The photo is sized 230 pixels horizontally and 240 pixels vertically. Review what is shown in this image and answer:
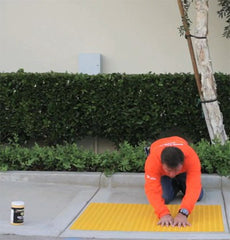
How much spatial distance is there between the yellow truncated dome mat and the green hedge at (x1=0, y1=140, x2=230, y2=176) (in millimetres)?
1035

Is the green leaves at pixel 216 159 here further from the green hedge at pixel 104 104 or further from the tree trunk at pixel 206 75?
the green hedge at pixel 104 104

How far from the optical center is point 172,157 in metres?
4.57

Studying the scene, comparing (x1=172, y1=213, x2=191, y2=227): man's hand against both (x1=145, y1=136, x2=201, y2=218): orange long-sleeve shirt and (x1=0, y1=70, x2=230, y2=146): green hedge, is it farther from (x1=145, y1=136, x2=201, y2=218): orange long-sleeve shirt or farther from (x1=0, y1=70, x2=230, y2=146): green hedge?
(x1=0, y1=70, x2=230, y2=146): green hedge

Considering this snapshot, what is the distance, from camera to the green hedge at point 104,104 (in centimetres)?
788

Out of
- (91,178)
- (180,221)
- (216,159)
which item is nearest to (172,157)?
(180,221)

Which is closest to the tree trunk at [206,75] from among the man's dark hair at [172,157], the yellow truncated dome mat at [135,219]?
the yellow truncated dome mat at [135,219]

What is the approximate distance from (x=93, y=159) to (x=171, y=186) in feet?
5.11

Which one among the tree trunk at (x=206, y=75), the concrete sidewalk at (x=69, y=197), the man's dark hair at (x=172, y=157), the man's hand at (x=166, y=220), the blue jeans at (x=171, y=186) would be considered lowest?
the concrete sidewalk at (x=69, y=197)

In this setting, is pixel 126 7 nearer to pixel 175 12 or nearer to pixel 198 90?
pixel 175 12

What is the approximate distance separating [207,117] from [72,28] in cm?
349

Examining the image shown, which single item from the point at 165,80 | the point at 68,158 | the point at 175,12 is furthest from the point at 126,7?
the point at 68,158

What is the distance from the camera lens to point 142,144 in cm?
766

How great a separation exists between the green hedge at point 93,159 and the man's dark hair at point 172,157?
2.06 metres

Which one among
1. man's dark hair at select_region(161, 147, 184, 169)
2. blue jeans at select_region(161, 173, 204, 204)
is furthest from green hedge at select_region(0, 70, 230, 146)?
man's dark hair at select_region(161, 147, 184, 169)
